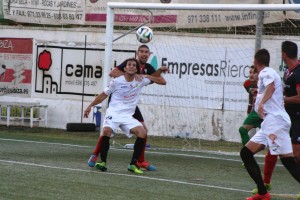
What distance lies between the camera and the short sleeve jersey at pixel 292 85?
471 inches

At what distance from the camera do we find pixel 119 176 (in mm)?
13227

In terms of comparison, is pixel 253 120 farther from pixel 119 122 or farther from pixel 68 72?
pixel 68 72

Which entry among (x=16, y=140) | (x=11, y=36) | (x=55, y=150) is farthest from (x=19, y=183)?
(x=11, y=36)

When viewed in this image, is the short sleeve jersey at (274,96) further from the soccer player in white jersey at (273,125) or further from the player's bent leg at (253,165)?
the player's bent leg at (253,165)

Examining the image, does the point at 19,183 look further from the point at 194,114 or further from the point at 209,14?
the point at 209,14

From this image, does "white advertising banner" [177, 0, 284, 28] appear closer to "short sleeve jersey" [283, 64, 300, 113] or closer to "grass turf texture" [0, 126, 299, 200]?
"grass turf texture" [0, 126, 299, 200]

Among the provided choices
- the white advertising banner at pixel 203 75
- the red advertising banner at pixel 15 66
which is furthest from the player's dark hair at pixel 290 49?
the red advertising banner at pixel 15 66

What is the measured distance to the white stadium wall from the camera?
23.3 m

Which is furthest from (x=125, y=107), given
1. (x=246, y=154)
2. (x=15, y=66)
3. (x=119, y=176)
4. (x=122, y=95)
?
(x=15, y=66)

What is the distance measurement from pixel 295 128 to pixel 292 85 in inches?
23.4

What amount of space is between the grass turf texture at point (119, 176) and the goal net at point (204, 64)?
12.4 ft

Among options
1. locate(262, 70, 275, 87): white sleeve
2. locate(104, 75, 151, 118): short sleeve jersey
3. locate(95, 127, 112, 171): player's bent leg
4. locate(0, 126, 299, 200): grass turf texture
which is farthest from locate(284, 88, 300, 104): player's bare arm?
→ locate(95, 127, 112, 171): player's bent leg

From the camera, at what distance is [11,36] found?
2731 centimetres

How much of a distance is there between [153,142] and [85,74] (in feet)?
13.6
